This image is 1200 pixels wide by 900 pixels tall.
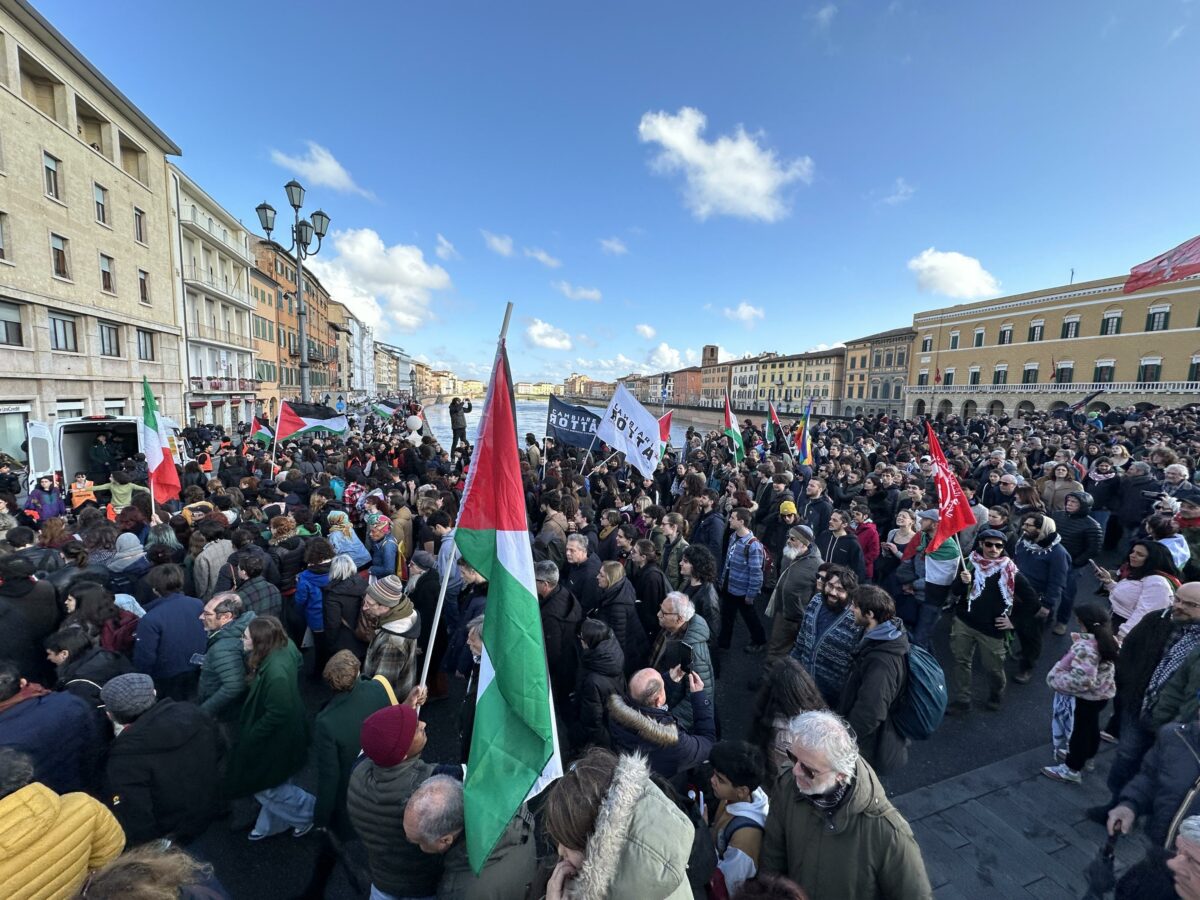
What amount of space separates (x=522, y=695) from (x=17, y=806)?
1.66 metres

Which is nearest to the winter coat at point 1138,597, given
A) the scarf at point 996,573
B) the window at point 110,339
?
the scarf at point 996,573

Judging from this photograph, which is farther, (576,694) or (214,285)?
(214,285)

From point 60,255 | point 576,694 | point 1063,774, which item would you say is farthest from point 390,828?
point 60,255

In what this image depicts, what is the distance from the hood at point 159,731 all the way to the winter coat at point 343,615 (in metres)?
1.45

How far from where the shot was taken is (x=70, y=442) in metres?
12.3

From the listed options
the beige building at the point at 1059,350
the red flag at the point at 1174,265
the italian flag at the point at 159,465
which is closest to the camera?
the italian flag at the point at 159,465

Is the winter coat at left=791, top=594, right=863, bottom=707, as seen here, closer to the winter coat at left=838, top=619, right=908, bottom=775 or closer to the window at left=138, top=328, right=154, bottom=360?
the winter coat at left=838, top=619, right=908, bottom=775

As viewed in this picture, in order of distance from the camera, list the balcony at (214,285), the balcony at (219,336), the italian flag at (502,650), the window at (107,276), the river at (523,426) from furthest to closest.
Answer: the river at (523,426)
the balcony at (214,285)
the balcony at (219,336)
the window at (107,276)
the italian flag at (502,650)

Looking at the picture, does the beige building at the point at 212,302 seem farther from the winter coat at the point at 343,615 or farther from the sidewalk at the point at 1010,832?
the sidewalk at the point at 1010,832

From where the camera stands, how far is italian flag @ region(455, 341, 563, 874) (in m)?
1.97

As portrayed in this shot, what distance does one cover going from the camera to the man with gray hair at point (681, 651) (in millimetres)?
3305

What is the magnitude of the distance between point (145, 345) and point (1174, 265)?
119 feet

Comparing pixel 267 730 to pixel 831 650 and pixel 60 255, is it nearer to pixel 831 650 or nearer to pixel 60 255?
pixel 831 650

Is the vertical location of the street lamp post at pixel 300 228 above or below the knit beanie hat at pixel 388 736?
above
